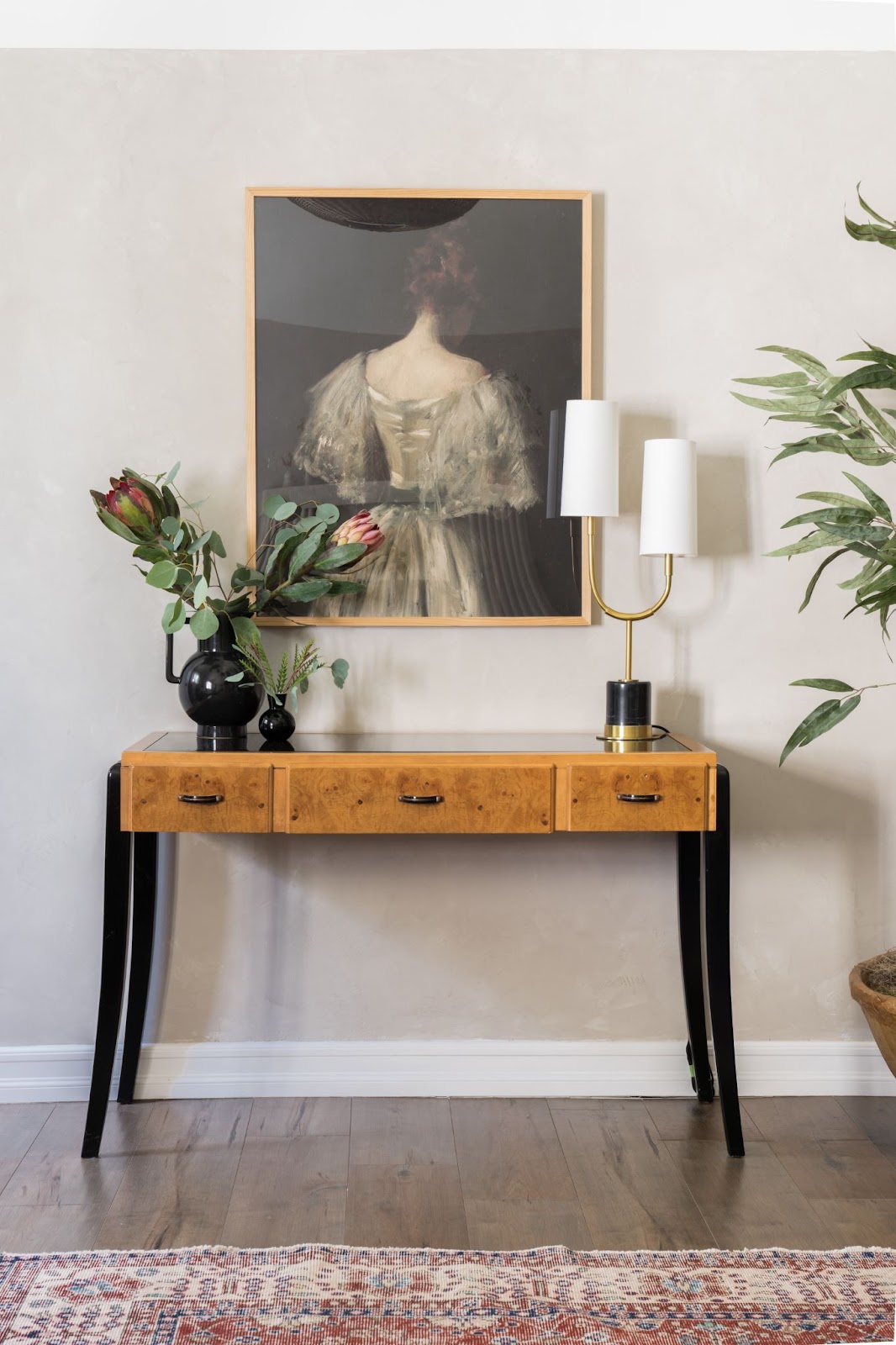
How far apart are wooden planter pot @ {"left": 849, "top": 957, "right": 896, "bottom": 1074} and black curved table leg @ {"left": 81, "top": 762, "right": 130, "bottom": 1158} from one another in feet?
5.09

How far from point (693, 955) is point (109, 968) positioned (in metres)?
1.29

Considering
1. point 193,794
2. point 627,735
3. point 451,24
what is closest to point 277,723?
point 193,794

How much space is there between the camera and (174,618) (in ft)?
8.02

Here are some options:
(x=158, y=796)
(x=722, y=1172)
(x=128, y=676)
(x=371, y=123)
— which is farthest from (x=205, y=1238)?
(x=371, y=123)

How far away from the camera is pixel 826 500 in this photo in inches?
94.7

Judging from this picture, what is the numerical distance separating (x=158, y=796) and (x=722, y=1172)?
1.35 metres

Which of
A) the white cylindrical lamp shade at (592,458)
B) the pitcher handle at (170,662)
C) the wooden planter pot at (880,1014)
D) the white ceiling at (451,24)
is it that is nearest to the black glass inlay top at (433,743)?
the pitcher handle at (170,662)

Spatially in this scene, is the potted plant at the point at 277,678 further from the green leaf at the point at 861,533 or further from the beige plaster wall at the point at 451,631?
the green leaf at the point at 861,533

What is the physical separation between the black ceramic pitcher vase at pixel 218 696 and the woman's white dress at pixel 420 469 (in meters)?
0.30

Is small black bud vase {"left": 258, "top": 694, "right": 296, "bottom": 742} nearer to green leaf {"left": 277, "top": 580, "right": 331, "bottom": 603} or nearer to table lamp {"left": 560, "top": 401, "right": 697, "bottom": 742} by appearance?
green leaf {"left": 277, "top": 580, "right": 331, "bottom": 603}

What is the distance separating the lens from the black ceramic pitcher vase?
241 centimetres

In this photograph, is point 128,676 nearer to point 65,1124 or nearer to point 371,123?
point 65,1124

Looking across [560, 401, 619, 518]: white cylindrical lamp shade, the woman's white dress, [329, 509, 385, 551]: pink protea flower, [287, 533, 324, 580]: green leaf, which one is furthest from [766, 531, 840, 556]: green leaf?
[287, 533, 324, 580]: green leaf

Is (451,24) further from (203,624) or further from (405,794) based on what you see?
(405,794)
